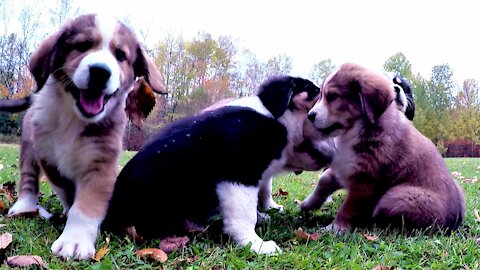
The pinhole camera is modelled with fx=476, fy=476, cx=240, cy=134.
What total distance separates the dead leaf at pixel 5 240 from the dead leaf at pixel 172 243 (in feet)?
3.01

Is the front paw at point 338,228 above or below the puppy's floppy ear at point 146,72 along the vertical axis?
below

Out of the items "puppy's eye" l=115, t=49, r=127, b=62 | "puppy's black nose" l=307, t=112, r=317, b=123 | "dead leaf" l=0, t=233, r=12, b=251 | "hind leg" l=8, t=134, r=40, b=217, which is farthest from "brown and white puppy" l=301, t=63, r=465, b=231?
"hind leg" l=8, t=134, r=40, b=217

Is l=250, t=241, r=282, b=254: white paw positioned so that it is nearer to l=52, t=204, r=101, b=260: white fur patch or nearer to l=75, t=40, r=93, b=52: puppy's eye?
l=52, t=204, r=101, b=260: white fur patch

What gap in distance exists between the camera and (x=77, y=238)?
295 centimetres

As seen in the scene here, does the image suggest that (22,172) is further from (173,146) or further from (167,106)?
(167,106)

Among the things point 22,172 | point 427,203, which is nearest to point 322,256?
point 427,203

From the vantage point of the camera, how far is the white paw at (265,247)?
3.06m

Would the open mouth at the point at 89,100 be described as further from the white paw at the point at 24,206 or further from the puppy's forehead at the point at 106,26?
the white paw at the point at 24,206

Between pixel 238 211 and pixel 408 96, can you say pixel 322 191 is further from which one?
pixel 408 96

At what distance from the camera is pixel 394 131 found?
4.24m

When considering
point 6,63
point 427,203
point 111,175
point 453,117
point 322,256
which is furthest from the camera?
point 453,117

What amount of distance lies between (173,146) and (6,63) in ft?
94.4

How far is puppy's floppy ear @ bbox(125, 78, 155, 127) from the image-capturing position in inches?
168

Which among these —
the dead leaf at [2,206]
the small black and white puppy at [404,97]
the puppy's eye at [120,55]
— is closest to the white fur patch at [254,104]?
the puppy's eye at [120,55]
